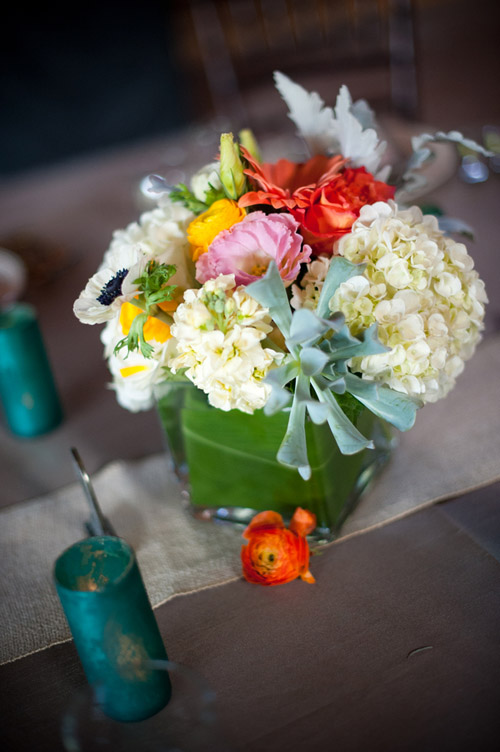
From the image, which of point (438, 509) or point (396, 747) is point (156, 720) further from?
point (438, 509)

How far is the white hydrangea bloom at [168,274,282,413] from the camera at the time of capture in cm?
52

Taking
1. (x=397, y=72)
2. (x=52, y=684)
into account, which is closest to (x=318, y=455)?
(x=52, y=684)

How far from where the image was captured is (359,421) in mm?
656

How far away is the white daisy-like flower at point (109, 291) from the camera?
1.79 ft

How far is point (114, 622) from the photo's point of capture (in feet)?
1.63

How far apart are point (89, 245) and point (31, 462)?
532 mm

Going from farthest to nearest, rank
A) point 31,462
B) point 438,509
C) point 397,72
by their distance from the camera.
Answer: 1. point 397,72
2. point 31,462
3. point 438,509

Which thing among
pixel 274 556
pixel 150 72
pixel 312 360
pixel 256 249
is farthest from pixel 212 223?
pixel 150 72

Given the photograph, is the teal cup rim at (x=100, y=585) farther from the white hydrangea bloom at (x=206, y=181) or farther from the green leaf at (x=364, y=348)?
the white hydrangea bloom at (x=206, y=181)

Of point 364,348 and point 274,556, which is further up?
point 364,348

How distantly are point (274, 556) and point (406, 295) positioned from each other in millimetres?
267

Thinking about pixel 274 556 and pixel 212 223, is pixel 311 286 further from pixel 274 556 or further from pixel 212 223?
pixel 274 556

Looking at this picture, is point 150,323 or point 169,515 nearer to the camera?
point 150,323

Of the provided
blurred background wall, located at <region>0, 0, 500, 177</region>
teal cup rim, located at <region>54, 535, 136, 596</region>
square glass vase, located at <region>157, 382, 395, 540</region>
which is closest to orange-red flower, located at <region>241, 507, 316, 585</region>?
square glass vase, located at <region>157, 382, 395, 540</region>
